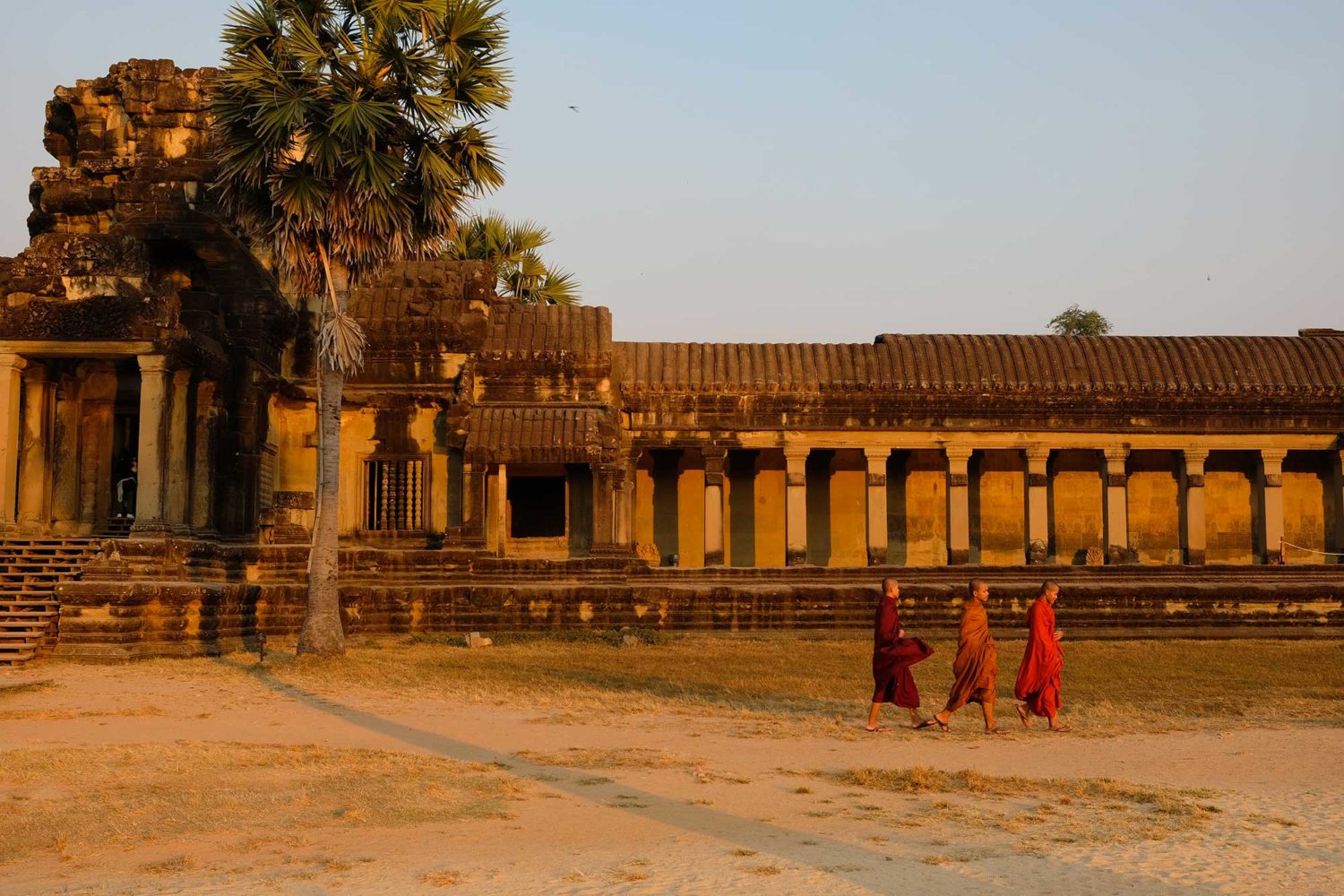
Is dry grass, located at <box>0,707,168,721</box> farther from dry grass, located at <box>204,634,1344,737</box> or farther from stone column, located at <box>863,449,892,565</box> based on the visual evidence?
stone column, located at <box>863,449,892,565</box>

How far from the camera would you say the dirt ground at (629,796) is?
23.1 feet

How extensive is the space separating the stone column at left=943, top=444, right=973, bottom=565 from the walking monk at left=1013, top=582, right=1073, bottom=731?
14.6 metres

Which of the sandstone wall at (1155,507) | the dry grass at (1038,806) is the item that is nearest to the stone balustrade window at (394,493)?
the sandstone wall at (1155,507)

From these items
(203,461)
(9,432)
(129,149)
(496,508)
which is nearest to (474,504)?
(496,508)

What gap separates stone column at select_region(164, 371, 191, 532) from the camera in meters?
20.1

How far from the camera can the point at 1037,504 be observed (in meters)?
27.1

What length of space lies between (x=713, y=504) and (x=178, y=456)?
10320mm

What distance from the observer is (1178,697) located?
47.4 feet

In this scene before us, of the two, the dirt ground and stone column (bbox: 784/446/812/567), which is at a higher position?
stone column (bbox: 784/446/812/567)

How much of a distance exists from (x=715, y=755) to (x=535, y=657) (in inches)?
280

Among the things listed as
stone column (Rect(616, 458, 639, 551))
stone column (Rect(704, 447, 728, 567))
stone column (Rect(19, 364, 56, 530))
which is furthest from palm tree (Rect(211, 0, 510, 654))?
stone column (Rect(704, 447, 728, 567))

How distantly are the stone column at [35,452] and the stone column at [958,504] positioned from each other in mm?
15826

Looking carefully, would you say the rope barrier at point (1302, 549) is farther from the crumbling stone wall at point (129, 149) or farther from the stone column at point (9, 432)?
the stone column at point (9, 432)

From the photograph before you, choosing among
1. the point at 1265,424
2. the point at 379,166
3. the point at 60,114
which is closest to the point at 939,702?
the point at 379,166
